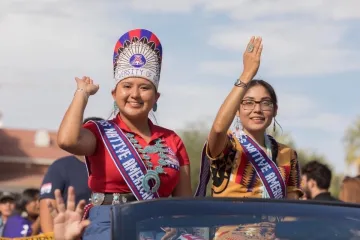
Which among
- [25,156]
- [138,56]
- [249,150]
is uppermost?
[138,56]

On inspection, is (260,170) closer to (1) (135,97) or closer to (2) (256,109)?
(2) (256,109)

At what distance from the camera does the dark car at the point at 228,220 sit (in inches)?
177

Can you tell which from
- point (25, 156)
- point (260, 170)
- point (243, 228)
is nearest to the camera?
point (243, 228)

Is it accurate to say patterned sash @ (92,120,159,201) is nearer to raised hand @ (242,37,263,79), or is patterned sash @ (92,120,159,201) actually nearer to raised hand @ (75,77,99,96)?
raised hand @ (75,77,99,96)

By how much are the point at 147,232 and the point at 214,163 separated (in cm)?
211

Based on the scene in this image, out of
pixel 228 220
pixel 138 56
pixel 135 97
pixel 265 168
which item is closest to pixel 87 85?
pixel 135 97

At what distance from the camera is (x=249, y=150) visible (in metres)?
6.59

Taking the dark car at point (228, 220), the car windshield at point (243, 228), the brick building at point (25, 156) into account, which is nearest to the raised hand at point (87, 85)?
the dark car at point (228, 220)

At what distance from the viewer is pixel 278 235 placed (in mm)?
4555

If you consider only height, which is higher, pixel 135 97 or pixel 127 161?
pixel 135 97

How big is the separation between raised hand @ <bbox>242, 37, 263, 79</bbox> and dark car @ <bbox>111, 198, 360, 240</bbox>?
1635 mm

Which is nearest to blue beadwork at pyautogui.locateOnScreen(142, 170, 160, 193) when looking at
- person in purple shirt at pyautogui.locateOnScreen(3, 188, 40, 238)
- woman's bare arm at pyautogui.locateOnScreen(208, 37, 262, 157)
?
woman's bare arm at pyautogui.locateOnScreen(208, 37, 262, 157)

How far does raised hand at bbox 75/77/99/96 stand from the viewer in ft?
19.5

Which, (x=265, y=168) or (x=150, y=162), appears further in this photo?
(x=265, y=168)
